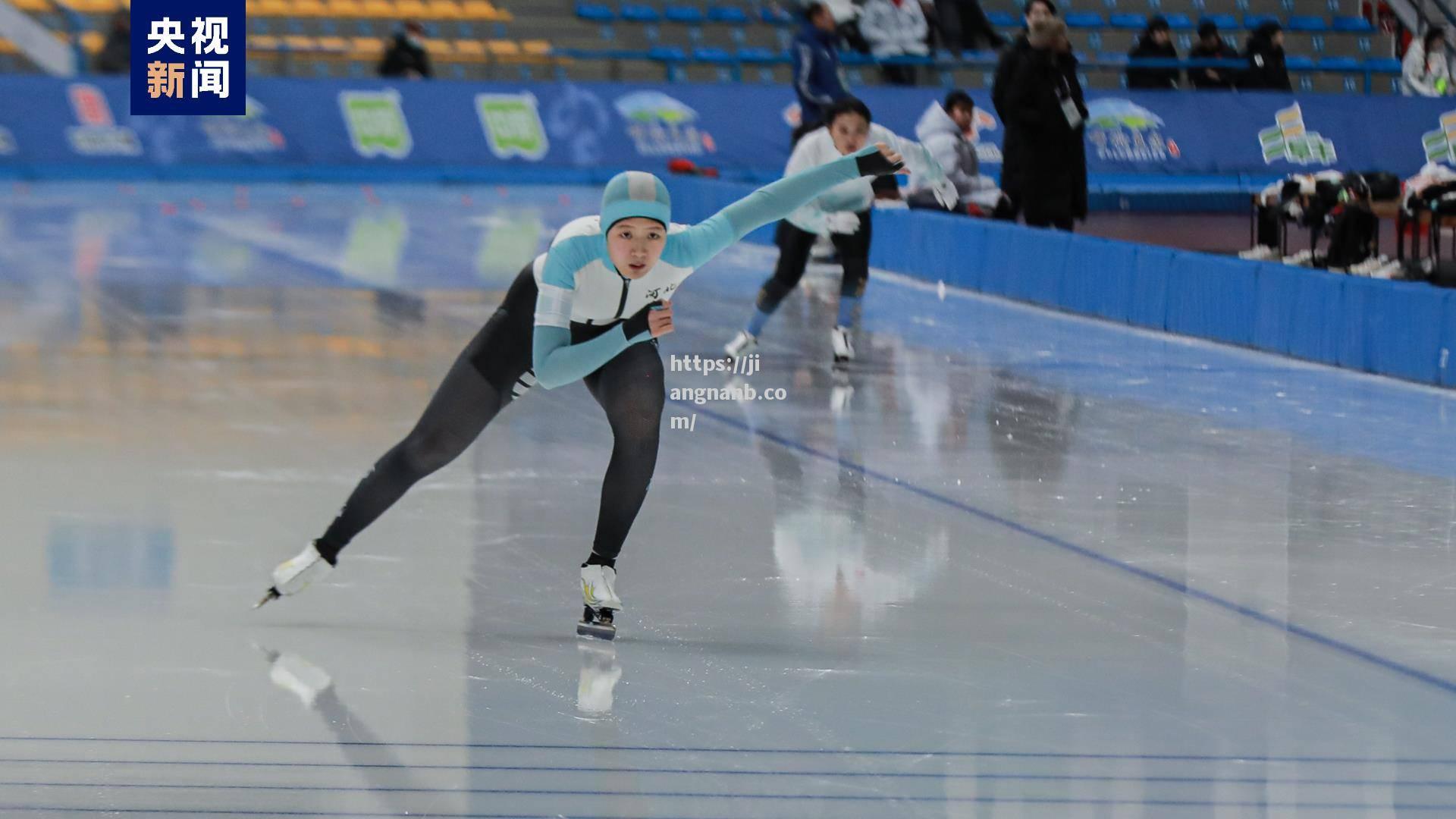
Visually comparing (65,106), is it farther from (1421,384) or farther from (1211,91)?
(1421,384)

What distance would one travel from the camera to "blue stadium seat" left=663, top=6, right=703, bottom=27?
2650 cm

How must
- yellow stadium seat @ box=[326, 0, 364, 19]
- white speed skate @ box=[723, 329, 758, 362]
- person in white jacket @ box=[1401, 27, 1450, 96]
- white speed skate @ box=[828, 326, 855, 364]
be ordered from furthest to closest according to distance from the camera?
1. yellow stadium seat @ box=[326, 0, 364, 19]
2. person in white jacket @ box=[1401, 27, 1450, 96]
3. white speed skate @ box=[723, 329, 758, 362]
4. white speed skate @ box=[828, 326, 855, 364]

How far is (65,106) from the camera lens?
2244 centimetres

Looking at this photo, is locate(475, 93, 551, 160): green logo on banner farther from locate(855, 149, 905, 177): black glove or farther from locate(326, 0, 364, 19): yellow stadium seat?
locate(855, 149, 905, 177): black glove

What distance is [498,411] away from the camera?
5.54 m

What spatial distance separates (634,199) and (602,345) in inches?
14.7

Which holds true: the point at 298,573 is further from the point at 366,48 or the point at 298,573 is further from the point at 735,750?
the point at 366,48

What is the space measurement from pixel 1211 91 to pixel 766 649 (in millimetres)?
20054

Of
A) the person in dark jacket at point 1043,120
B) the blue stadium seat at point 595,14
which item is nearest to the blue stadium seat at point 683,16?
the blue stadium seat at point 595,14

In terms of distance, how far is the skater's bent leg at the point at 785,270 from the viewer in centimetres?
1073

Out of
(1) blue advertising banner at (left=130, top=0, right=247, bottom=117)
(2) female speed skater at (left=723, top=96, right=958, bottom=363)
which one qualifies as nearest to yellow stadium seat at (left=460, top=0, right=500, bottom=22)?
(1) blue advertising banner at (left=130, top=0, right=247, bottom=117)

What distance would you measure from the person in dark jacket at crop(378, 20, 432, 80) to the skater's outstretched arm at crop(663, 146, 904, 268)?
744 inches

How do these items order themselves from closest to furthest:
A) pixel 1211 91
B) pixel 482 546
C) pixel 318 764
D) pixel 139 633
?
1. pixel 318 764
2. pixel 139 633
3. pixel 482 546
4. pixel 1211 91

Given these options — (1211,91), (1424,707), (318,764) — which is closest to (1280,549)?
(1424,707)
